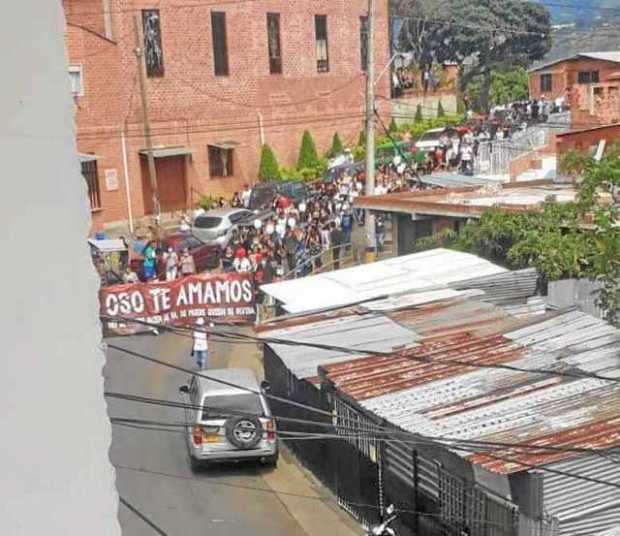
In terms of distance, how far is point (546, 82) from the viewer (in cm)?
4441

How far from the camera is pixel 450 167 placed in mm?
32969

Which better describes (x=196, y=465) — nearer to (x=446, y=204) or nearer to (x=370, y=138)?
(x=446, y=204)

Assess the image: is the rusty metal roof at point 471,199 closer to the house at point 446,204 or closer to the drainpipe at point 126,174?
the house at point 446,204

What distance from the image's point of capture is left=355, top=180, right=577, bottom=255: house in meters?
17.7

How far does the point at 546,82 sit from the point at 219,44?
17.7 m

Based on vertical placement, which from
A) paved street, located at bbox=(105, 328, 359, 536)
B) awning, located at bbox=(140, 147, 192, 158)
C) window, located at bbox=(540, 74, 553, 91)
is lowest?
paved street, located at bbox=(105, 328, 359, 536)

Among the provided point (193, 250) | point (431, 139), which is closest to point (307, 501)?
point (193, 250)

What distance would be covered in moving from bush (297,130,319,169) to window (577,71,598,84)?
994 centimetres

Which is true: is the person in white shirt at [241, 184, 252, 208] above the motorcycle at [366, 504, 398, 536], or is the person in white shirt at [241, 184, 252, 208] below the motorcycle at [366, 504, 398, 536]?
above

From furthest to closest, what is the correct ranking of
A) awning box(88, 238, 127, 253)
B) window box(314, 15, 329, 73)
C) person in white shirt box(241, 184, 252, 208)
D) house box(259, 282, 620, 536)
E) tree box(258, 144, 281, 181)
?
1. window box(314, 15, 329, 73)
2. tree box(258, 144, 281, 181)
3. person in white shirt box(241, 184, 252, 208)
4. awning box(88, 238, 127, 253)
5. house box(259, 282, 620, 536)

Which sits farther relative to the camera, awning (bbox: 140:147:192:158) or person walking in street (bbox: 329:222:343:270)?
awning (bbox: 140:147:192:158)

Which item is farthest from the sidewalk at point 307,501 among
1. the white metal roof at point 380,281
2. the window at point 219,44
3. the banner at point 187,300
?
the window at point 219,44

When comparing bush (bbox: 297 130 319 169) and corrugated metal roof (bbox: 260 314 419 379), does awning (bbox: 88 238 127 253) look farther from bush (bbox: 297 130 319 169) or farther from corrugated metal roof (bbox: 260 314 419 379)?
bush (bbox: 297 130 319 169)

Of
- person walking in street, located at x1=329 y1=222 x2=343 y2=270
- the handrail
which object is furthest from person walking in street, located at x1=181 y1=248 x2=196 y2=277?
person walking in street, located at x1=329 y1=222 x2=343 y2=270
